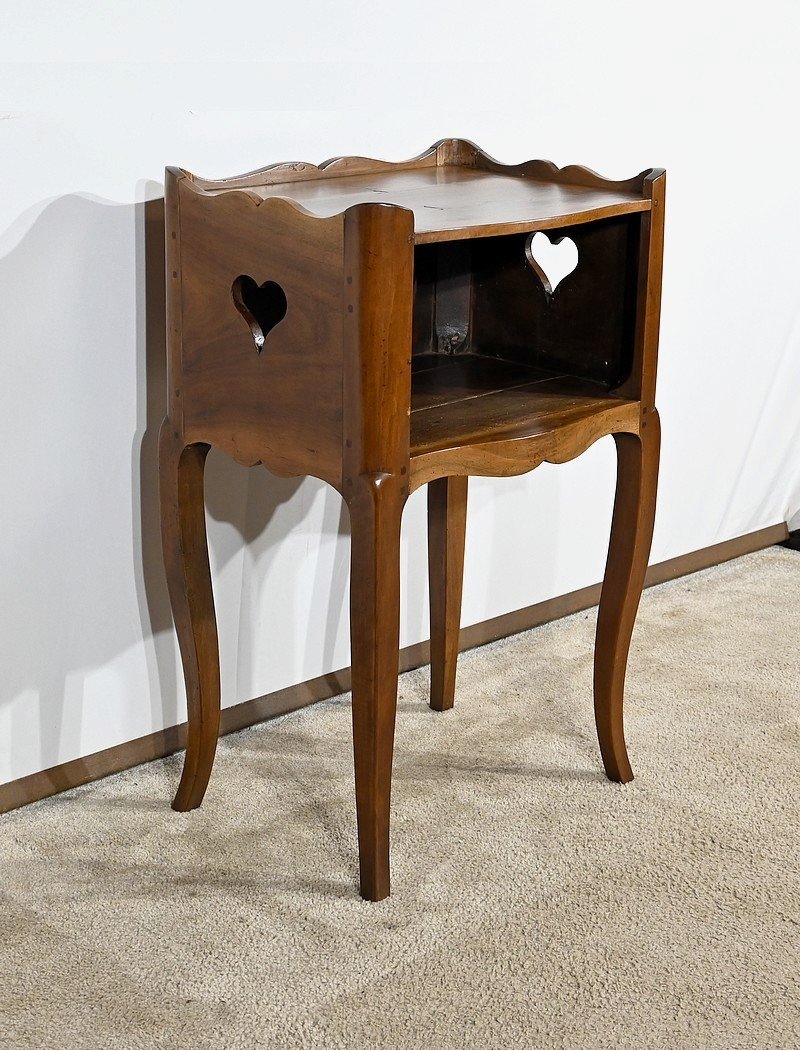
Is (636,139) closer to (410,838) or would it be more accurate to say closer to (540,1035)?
(410,838)

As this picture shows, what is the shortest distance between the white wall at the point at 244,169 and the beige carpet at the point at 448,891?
0.18 metres

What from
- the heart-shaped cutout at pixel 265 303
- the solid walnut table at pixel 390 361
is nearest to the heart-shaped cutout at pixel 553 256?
the solid walnut table at pixel 390 361

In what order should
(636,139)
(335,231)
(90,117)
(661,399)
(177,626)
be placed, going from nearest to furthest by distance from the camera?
(335,231) < (90,117) < (177,626) < (636,139) < (661,399)

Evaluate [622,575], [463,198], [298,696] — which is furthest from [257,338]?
[298,696]

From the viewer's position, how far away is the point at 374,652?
1323 millimetres

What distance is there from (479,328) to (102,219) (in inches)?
21.3

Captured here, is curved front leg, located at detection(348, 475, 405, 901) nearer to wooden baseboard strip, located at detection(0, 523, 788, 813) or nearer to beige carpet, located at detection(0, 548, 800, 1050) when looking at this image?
beige carpet, located at detection(0, 548, 800, 1050)

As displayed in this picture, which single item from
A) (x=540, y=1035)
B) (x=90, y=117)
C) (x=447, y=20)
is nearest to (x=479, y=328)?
(x=447, y=20)

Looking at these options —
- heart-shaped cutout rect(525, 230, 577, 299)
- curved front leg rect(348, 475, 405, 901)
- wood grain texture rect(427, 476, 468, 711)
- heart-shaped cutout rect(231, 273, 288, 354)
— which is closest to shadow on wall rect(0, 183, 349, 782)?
heart-shaped cutout rect(231, 273, 288, 354)

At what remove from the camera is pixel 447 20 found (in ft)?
5.72

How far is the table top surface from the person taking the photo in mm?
1264

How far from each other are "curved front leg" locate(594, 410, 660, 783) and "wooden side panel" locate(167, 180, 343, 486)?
46 cm

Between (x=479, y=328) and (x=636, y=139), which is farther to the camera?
(x=636, y=139)

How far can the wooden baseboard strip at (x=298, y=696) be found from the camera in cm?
165
